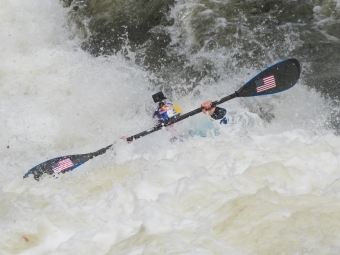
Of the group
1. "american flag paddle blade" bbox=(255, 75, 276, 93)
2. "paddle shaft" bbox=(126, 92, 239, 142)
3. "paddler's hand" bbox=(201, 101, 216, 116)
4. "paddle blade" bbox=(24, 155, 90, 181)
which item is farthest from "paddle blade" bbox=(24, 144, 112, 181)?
"american flag paddle blade" bbox=(255, 75, 276, 93)

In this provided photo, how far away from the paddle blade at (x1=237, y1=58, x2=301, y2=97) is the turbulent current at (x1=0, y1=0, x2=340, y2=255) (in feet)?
1.12

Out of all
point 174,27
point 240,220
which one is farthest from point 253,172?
point 174,27

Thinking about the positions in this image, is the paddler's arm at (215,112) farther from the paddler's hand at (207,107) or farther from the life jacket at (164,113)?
the life jacket at (164,113)

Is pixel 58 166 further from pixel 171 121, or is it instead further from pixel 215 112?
pixel 215 112

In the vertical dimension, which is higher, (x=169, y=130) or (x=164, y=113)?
(x=164, y=113)

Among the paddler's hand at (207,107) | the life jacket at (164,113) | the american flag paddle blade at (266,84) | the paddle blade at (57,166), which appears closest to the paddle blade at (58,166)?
the paddle blade at (57,166)

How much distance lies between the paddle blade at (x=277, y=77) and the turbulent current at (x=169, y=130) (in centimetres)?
34

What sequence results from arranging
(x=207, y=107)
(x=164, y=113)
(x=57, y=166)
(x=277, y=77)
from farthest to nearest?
1. (x=164, y=113)
2. (x=277, y=77)
3. (x=207, y=107)
4. (x=57, y=166)

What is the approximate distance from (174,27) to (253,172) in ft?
12.1

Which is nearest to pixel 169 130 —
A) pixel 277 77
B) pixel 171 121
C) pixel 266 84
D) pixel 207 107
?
pixel 171 121

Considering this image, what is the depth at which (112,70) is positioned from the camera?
671 cm

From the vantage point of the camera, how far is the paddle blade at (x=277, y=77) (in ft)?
17.4

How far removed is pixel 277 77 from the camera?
5.33m

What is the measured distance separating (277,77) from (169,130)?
121 centimetres
